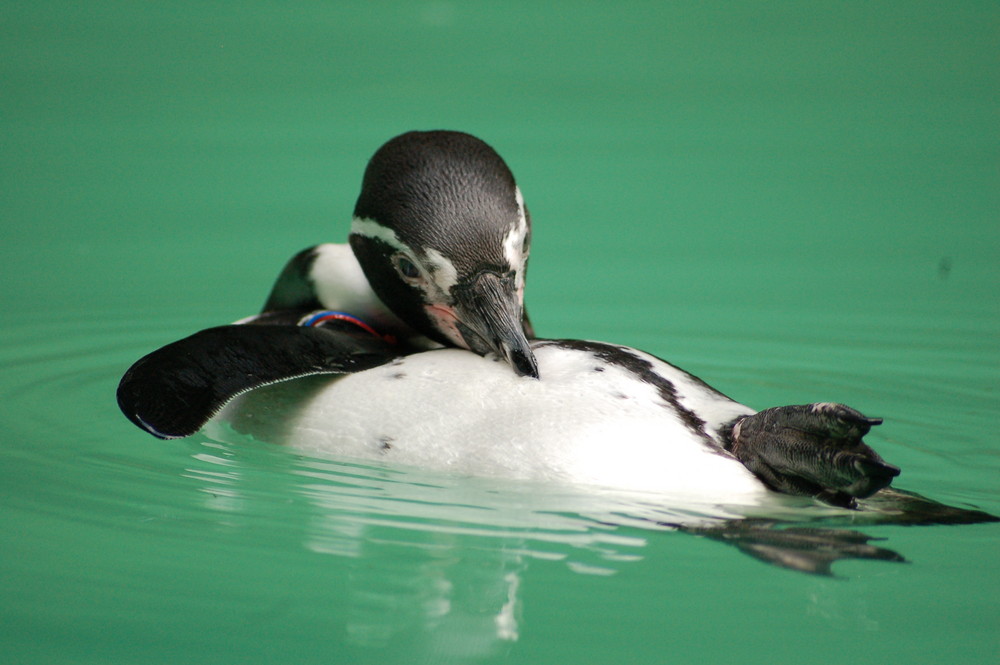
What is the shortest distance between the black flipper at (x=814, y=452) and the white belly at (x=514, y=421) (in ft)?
0.16

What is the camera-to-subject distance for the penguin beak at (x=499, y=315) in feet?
8.89

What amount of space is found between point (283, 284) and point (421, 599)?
158 centimetres

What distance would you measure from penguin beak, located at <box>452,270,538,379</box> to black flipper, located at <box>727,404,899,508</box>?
465 millimetres

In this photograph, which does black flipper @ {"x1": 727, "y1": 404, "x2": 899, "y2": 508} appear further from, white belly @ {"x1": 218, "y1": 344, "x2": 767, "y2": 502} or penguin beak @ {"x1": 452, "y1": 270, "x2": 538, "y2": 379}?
penguin beak @ {"x1": 452, "y1": 270, "x2": 538, "y2": 379}

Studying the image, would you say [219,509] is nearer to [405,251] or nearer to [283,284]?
[405,251]

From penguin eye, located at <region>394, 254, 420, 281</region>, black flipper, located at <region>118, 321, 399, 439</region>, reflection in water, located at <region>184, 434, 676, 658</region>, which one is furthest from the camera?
penguin eye, located at <region>394, 254, 420, 281</region>

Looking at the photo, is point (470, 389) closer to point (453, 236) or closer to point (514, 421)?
point (514, 421)

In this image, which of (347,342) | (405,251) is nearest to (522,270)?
(405,251)

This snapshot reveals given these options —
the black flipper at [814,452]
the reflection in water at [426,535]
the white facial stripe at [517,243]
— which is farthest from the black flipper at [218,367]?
the black flipper at [814,452]

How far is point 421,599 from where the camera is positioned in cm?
215

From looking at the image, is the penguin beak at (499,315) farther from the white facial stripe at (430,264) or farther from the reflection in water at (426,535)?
the reflection in water at (426,535)

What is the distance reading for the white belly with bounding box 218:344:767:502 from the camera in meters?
2.52

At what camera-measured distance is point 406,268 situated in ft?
9.33

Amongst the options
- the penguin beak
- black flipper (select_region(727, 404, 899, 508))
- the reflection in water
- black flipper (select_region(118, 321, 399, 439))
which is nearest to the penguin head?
the penguin beak
